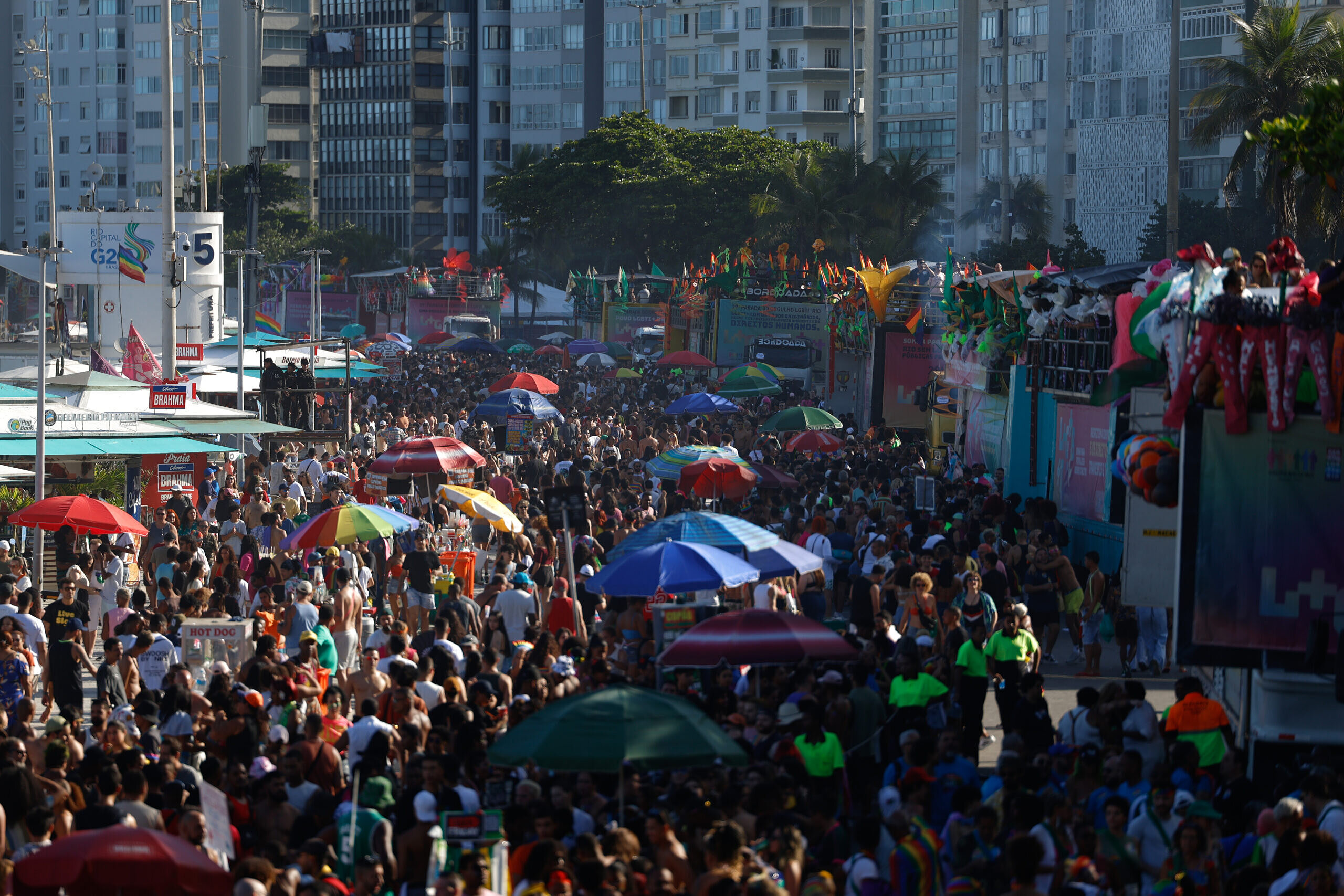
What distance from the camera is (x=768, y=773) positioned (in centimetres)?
1026

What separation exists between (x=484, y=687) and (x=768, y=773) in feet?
8.84

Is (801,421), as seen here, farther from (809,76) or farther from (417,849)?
(809,76)

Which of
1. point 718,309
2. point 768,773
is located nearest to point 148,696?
point 768,773

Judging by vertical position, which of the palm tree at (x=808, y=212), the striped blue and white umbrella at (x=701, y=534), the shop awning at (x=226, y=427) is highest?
the palm tree at (x=808, y=212)

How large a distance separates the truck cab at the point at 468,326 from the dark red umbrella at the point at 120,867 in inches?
2587

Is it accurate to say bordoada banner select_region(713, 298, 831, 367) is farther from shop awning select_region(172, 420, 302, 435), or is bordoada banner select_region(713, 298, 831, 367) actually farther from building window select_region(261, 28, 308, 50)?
building window select_region(261, 28, 308, 50)

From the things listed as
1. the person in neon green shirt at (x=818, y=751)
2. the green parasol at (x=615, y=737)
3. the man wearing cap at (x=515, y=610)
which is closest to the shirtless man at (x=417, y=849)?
the green parasol at (x=615, y=737)

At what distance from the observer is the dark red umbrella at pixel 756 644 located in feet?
40.8

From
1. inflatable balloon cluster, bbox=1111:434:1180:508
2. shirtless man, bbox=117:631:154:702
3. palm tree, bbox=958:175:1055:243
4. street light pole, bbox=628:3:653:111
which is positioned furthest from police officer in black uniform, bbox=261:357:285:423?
street light pole, bbox=628:3:653:111

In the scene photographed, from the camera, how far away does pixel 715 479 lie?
22391 mm

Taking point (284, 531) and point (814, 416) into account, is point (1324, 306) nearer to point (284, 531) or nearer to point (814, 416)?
point (284, 531)

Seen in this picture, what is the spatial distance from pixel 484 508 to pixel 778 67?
272 ft

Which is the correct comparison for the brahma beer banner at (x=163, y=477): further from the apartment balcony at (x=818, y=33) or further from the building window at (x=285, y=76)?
the building window at (x=285, y=76)

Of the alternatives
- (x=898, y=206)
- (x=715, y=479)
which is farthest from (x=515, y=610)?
(x=898, y=206)
